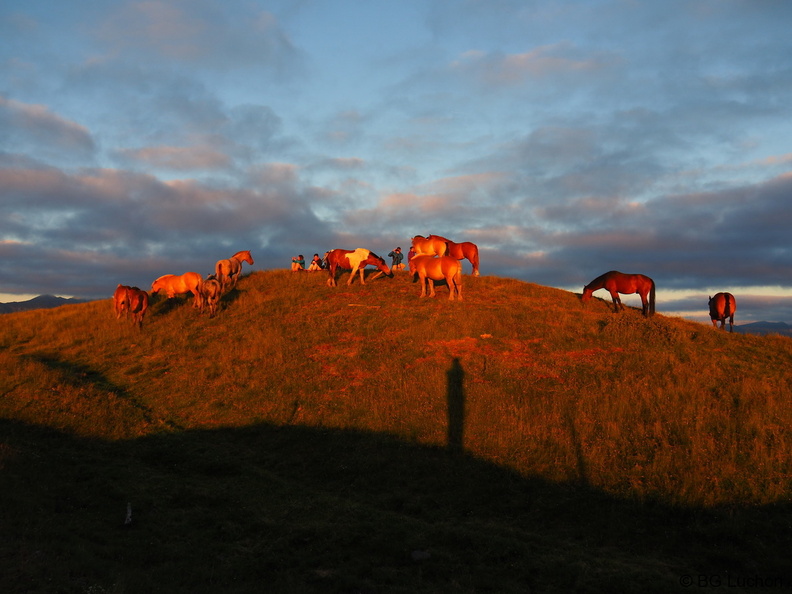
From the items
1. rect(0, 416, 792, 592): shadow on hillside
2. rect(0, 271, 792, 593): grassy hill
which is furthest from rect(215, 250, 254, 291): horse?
rect(0, 416, 792, 592): shadow on hillside

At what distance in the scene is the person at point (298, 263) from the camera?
4109cm

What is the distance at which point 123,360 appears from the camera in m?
24.0

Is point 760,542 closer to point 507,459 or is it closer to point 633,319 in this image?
point 507,459

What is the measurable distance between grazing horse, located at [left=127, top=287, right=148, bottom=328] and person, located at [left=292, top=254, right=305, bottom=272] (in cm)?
1377

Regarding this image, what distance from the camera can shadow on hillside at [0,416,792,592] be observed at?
8297 mm

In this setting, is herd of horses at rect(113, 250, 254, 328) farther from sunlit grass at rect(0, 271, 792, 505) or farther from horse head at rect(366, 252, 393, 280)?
horse head at rect(366, 252, 393, 280)

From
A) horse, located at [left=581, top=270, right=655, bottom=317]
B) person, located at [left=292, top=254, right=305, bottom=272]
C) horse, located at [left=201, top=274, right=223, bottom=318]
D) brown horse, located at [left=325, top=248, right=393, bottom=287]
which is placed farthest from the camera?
person, located at [left=292, top=254, right=305, bottom=272]

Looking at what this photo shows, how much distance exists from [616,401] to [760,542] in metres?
6.76

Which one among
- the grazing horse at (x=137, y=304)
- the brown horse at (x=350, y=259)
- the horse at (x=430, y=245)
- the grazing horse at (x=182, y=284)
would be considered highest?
the horse at (x=430, y=245)

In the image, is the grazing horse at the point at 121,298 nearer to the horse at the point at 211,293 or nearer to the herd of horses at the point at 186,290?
the herd of horses at the point at 186,290

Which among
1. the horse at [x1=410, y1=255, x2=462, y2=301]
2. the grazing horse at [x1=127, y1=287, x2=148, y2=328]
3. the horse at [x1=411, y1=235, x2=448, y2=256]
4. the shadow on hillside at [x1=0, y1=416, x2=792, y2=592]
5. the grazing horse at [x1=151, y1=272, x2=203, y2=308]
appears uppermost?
the horse at [x1=411, y1=235, x2=448, y2=256]

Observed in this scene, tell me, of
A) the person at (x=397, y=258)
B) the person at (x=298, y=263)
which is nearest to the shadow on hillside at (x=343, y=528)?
the person at (x=397, y=258)

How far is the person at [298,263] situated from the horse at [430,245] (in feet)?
36.1

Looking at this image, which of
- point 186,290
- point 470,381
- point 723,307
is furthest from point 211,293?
point 723,307
